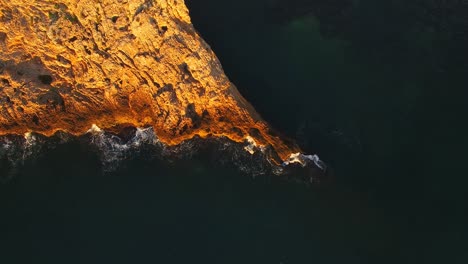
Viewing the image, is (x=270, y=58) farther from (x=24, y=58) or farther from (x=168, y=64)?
(x=24, y=58)

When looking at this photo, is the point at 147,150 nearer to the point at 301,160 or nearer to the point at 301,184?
the point at 301,160

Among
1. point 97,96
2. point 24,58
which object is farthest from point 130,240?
point 24,58

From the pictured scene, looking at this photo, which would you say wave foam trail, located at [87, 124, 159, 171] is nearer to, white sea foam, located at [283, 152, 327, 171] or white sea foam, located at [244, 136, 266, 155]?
white sea foam, located at [244, 136, 266, 155]

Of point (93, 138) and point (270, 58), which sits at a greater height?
point (270, 58)

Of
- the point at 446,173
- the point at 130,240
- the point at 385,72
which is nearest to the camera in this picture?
the point at 130,240

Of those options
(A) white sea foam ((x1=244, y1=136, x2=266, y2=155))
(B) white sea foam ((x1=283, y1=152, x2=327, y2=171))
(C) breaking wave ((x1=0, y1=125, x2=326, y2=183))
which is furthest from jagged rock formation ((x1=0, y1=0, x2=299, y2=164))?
(C) breaking wave ((x1=0, y1=125, x2=326, y2=183))

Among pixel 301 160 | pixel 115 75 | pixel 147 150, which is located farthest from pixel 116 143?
pixel 301 160

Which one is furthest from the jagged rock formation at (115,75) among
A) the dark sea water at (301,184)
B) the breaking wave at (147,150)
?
the dark sea water at (301,184)
